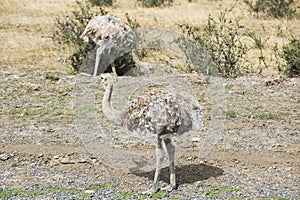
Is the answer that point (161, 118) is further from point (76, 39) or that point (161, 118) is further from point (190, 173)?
point (76, 39)

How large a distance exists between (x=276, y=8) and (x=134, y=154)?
12.2 metres

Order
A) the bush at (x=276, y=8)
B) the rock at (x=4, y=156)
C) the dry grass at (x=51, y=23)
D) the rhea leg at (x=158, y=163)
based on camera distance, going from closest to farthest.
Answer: the rhea leg at (x=158, y=163) → the rock at (x=4, y=156) → the dry grass at (x=51, y=23) → the bush at (x=276, y=8)

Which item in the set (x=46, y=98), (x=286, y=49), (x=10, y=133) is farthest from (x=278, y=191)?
(x=286, y=49)

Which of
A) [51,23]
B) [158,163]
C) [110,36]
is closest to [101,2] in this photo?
[51,23]

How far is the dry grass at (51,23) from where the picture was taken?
43.8 feet

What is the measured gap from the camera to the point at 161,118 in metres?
5.61

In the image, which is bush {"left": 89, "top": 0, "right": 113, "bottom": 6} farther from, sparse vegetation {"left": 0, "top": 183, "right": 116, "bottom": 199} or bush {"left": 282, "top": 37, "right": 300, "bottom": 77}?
Result: sparse vegetation {"left": 0, "top": 183, "right": 116, "bottom": 199}

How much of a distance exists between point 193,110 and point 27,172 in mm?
2109

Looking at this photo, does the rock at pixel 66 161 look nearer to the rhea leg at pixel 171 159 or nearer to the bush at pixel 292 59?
the rhea leg at pixel 171 159

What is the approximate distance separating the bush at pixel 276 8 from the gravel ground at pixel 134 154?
333 inches

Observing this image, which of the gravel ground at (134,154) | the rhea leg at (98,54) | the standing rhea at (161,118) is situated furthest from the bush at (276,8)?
the standing rhea at (161,118)

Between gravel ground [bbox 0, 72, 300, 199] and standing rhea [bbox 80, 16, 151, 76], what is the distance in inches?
64.8

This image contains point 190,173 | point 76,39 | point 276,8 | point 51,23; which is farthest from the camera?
point 276,8

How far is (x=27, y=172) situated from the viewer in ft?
21.8
